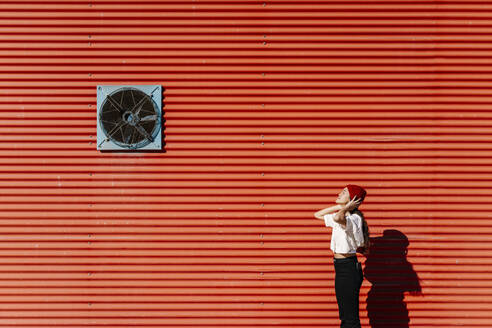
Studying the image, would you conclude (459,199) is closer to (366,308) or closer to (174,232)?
(366,308)

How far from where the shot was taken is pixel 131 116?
5.03 m

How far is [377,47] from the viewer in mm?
5039

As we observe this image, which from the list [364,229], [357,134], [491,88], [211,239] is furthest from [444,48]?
[211,239]

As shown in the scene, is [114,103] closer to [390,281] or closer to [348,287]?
[348,287]

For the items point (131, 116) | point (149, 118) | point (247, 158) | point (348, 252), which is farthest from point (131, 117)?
point (348, 252)

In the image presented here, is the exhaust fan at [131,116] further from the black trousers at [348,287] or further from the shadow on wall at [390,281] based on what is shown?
the shadow on wall at [390,281]

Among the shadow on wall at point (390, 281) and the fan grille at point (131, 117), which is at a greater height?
the fan grille at point (131, 117)

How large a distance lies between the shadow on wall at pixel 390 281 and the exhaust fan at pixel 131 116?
291 cm

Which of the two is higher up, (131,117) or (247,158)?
(131,117)

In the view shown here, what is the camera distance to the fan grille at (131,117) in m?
5.00

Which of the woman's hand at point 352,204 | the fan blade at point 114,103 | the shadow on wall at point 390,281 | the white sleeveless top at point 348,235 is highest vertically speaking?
the fan blade at point 114,103

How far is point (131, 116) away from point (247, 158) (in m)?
1.45

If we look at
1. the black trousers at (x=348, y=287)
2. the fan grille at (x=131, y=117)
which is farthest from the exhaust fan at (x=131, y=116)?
the black trousers at (x=348, y=287)

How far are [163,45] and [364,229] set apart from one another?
312 cm
